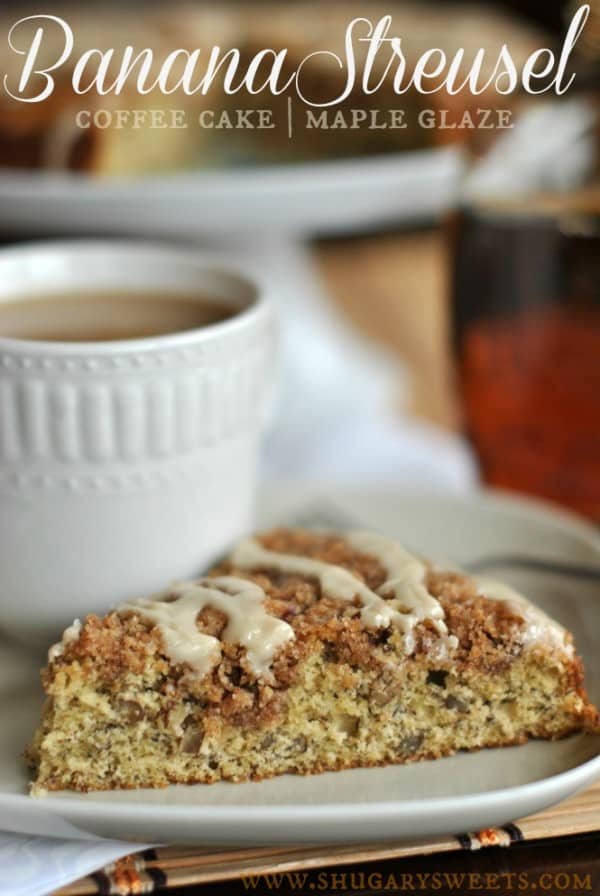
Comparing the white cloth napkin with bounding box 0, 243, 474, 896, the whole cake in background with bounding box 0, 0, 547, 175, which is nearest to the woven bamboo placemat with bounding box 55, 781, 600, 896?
the white cloth napkin with bounding box 0, 243, 474, 896

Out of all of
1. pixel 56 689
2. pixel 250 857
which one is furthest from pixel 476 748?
pixel 56 689

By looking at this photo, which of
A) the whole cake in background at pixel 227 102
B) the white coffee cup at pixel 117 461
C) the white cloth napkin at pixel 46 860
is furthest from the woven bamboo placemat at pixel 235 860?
the whole cake in background at pixel 227 102

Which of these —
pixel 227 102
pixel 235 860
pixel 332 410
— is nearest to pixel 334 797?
pixel 235 860

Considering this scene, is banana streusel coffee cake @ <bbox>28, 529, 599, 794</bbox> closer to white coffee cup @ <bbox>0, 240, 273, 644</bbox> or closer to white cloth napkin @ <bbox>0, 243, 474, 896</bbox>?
white coffee cup @ <bbox>0, 240, 273, 644</bbox>

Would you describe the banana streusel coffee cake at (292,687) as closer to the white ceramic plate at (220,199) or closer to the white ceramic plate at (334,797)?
the white ceramic plate at (334,797)

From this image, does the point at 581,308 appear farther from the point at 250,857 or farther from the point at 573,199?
the point at 250,857

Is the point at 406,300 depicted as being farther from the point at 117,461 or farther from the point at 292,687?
the point at 292,687
